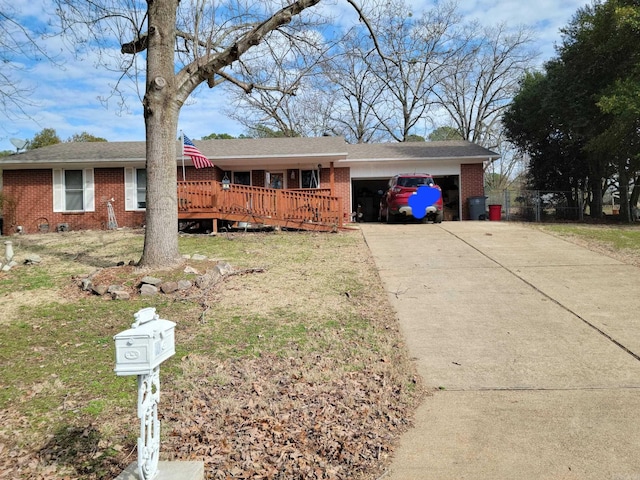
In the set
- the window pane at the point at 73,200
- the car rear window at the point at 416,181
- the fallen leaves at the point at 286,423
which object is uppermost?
the car rear window at the point at 416,181

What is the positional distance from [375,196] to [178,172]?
36.6 feet

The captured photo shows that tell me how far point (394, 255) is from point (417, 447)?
7180 mm

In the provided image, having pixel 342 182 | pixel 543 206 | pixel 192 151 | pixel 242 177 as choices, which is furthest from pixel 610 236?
pixel 242 177

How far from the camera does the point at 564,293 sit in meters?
7.02

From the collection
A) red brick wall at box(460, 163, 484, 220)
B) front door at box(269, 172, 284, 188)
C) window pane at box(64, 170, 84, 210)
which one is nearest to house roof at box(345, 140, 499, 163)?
red brick wall at box(460, 163, 484, 220)

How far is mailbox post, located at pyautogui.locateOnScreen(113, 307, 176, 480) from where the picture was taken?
89.7 inches

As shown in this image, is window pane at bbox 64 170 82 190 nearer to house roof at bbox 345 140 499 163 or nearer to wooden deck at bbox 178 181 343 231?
wooden deck at bbox 178 181 343 231

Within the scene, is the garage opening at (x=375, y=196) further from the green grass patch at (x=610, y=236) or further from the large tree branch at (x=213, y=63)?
the large tree branch at (x=213, y=63)

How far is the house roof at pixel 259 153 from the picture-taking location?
17719 millimetres

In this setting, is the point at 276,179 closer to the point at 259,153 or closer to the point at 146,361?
the point at 259,153

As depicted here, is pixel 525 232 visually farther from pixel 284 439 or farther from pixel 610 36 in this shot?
pixel 284 439

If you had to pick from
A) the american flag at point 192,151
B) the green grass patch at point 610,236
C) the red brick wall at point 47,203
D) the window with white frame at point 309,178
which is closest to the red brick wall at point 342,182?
the window with white frame at point 309,178

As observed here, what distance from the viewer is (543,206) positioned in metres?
21.0

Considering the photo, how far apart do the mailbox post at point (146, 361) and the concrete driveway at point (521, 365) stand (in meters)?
1.53
